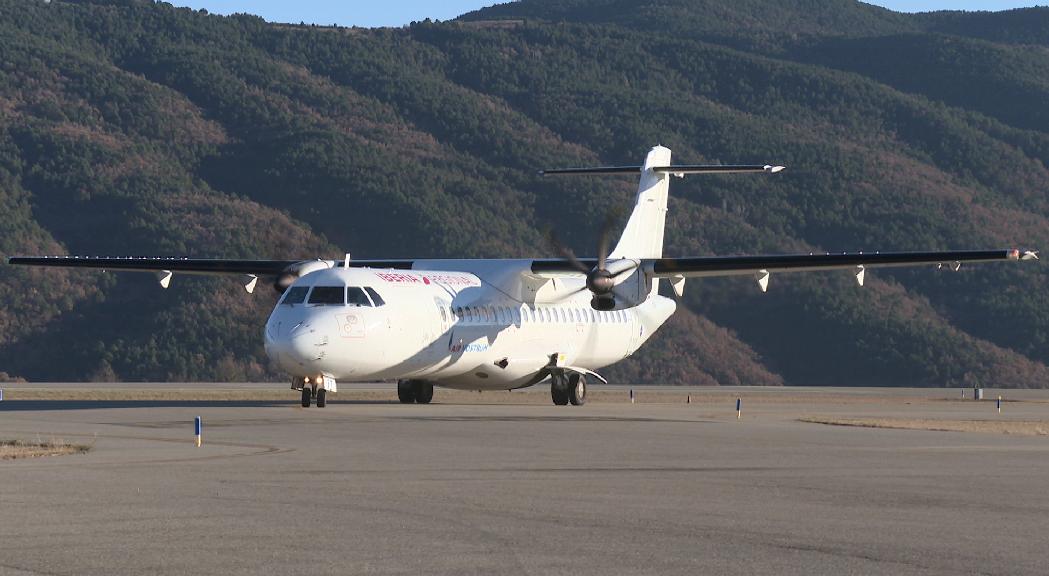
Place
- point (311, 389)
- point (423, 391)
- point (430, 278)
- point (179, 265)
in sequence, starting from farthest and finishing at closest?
point (179, 265), point (423, 391), point (430, 278), point (311, 389)

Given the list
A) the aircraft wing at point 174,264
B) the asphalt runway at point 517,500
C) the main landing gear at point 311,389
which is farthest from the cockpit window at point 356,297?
the aircraft wing at point 174,264

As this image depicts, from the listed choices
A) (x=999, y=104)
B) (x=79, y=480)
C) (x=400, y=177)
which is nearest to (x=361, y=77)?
(x=400, y=177)

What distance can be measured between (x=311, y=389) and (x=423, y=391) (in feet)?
20.5

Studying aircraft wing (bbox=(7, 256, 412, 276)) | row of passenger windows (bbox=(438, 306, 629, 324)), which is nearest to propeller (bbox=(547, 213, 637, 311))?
row of passenger windows (bbox=(438, 306, 629, 324))

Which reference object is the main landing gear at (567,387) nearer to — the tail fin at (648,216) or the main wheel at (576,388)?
the main wheel at (576,388)

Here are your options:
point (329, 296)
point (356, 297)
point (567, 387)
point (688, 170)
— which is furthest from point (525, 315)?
point (329, 296)

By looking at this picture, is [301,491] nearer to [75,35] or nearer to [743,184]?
[743,184]

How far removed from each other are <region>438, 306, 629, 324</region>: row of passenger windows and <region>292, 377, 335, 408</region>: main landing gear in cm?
360

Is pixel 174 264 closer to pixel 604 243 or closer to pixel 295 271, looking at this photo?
pixel 295 271

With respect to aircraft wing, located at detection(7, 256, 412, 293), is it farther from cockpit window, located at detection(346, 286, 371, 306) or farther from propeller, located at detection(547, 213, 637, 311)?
cockpit window, located at detection(346, 286, 371, 306)

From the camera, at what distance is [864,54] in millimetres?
160375

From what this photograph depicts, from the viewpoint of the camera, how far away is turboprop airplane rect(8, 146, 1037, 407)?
99.7ft

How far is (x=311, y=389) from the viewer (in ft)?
101

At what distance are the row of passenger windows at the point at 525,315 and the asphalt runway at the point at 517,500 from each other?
8.03m
